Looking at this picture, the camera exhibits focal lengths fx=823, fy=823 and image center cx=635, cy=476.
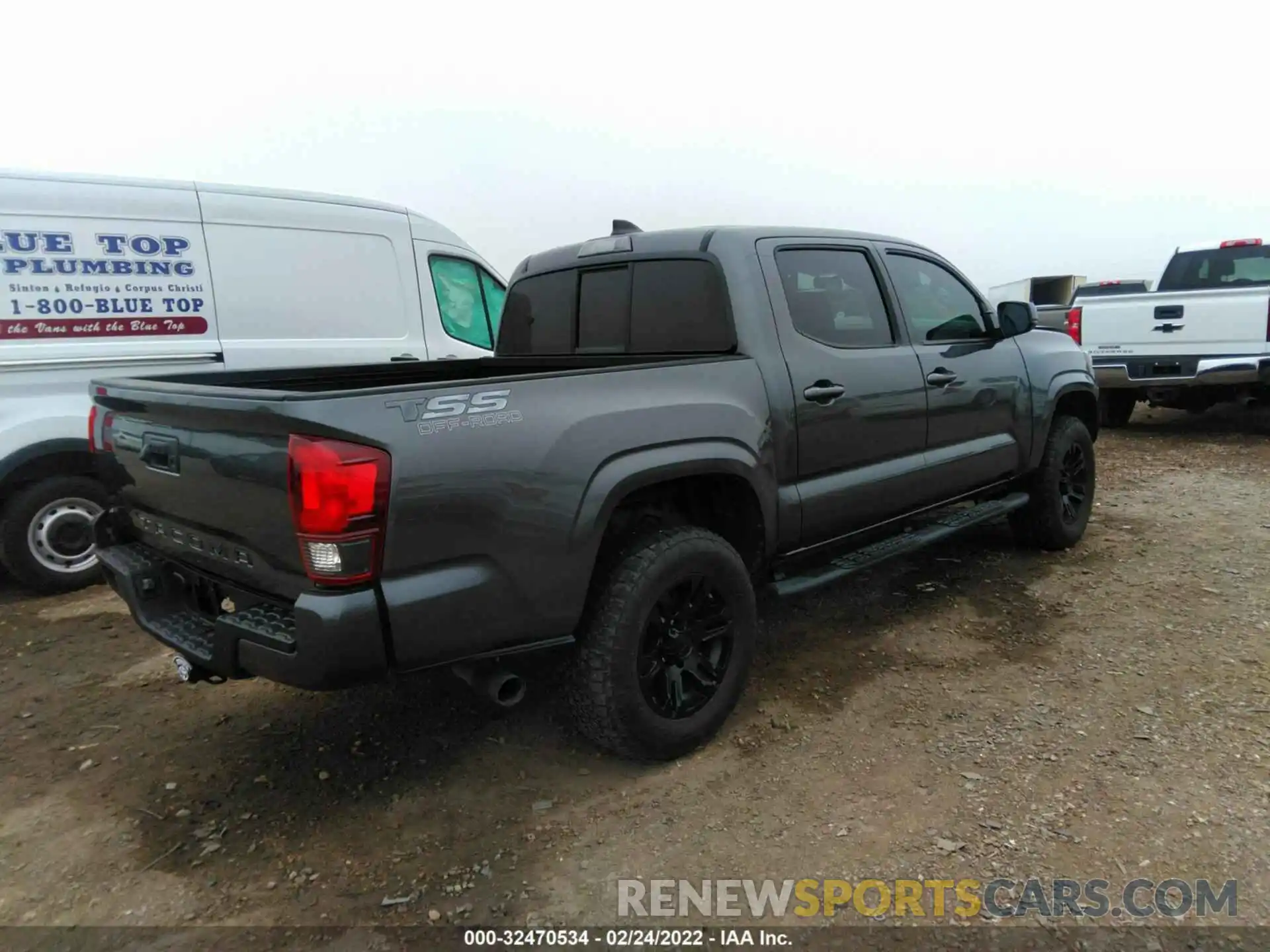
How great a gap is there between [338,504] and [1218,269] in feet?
34.7

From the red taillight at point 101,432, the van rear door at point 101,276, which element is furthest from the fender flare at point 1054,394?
the van rear door at point 101,276

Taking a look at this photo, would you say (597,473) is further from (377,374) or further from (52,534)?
(52,534)

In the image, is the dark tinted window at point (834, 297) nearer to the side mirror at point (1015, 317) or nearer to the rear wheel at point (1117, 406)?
the side mirror at point (1015, 317)

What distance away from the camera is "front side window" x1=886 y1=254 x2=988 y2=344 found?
13.0 feet

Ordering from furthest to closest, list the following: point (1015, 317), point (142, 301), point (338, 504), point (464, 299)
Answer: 1. point (464, 299)
2. point (142, 301)
3. point (1015, 317)
4. point (338, 504)

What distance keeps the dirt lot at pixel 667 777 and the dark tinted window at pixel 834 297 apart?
4.73 feet

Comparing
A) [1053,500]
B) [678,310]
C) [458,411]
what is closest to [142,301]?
[678,310]

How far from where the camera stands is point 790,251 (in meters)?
3.49

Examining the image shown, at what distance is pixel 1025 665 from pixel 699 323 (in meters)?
2.04

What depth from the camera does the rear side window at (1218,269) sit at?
9.05 meters

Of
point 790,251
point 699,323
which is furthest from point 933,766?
point 790,251

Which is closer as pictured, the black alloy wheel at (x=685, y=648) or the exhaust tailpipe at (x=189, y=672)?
the exhaust tailpipe at (x=189, y=672)

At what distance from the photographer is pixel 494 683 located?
2.45m

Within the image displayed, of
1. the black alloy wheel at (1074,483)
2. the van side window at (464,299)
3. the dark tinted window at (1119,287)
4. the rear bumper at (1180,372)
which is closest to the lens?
the black alloy wheel at (1074,483)
